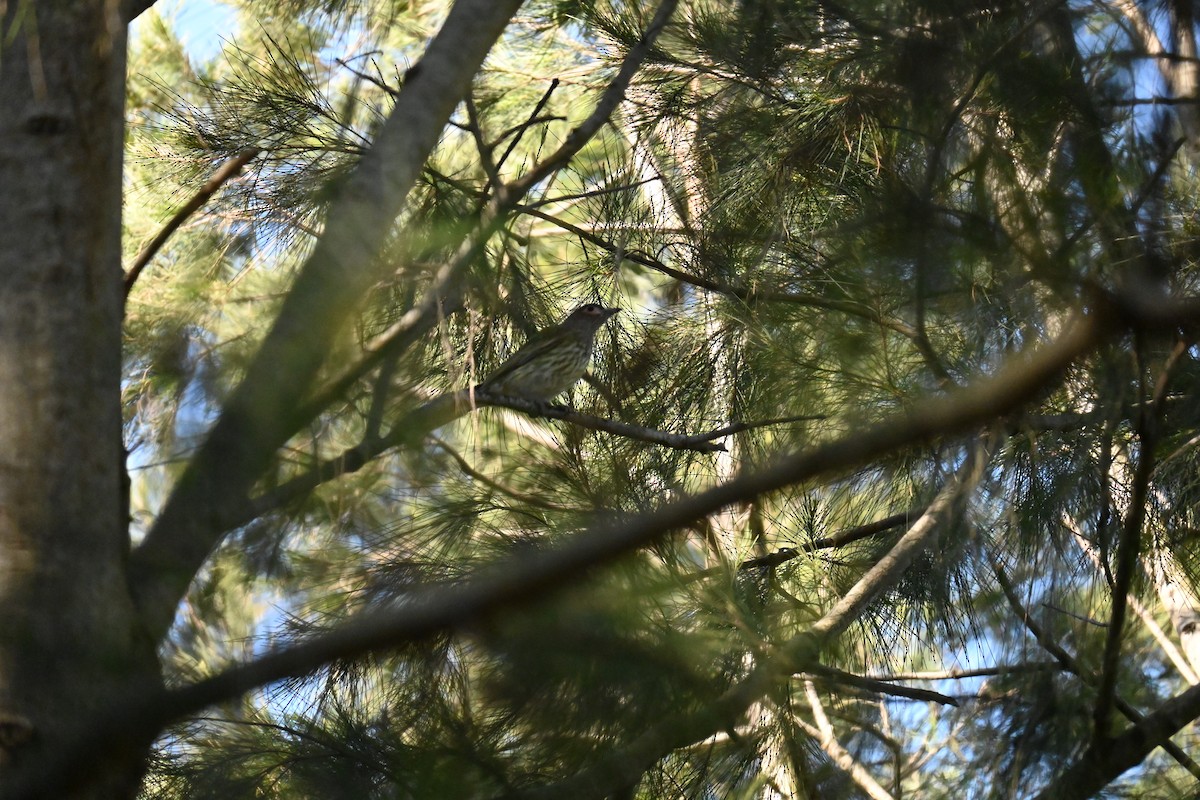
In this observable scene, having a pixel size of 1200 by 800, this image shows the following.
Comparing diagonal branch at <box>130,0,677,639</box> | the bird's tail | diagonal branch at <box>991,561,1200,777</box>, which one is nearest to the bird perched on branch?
the bird's tail

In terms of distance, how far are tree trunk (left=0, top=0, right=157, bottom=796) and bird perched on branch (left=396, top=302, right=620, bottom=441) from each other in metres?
0.75

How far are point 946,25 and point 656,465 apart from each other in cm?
140

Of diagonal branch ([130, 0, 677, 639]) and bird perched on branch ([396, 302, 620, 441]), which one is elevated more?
bird perched on branch ([396, 302, 620, 441])

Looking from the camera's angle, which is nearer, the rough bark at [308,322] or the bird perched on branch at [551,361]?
the rough bark at [308,322]

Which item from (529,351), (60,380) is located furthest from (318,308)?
(529,351)

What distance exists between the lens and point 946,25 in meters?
1.66

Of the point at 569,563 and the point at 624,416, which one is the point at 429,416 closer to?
the point at 569,563

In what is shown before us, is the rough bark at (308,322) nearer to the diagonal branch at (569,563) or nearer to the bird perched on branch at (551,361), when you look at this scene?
the diagonal branch at (569,563)

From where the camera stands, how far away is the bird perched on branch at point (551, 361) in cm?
288

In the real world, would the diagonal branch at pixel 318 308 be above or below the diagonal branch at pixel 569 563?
above

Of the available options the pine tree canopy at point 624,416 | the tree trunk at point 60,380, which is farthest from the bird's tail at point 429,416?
the tree trunk at point 60,380

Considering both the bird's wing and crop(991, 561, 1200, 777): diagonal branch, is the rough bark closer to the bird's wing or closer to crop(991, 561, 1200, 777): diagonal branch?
the bird's wing

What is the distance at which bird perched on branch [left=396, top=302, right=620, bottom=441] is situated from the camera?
2.88 m

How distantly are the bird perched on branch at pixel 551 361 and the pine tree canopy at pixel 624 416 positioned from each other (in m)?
0.02
